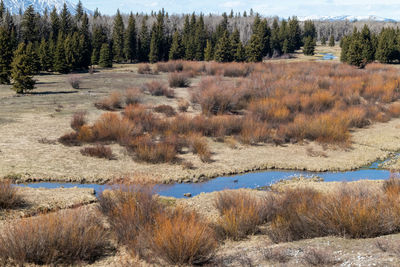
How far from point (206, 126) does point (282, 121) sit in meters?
4.54

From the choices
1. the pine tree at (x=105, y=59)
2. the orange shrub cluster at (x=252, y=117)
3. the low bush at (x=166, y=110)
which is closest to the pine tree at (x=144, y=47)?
the pine tree at (x=105, y=59)

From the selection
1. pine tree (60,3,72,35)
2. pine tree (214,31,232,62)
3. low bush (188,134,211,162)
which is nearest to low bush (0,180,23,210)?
low bush (188,134,211,162)

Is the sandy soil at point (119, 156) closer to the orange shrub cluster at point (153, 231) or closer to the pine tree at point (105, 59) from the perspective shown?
the orange shrub cluster at point (153, 231)

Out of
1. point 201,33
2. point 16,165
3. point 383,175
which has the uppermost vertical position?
point 201,33

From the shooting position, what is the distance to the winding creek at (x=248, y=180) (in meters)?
10.9

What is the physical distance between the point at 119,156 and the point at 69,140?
8.08 feet

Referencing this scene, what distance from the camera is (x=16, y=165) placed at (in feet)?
38.7

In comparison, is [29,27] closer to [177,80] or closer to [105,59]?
[105,59]

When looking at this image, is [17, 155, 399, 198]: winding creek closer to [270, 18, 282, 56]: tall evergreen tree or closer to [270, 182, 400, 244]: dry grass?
[270, 182, 400, 244]: dry grass

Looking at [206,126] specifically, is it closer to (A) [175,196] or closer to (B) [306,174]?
(B) [306,174]

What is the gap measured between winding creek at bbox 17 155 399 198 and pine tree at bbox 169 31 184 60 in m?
54.0

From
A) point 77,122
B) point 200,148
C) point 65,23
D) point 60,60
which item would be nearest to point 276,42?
point 65,23

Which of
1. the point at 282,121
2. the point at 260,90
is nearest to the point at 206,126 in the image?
the point at 282,121

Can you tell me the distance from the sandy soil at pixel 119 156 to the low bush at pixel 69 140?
0.78 ft
